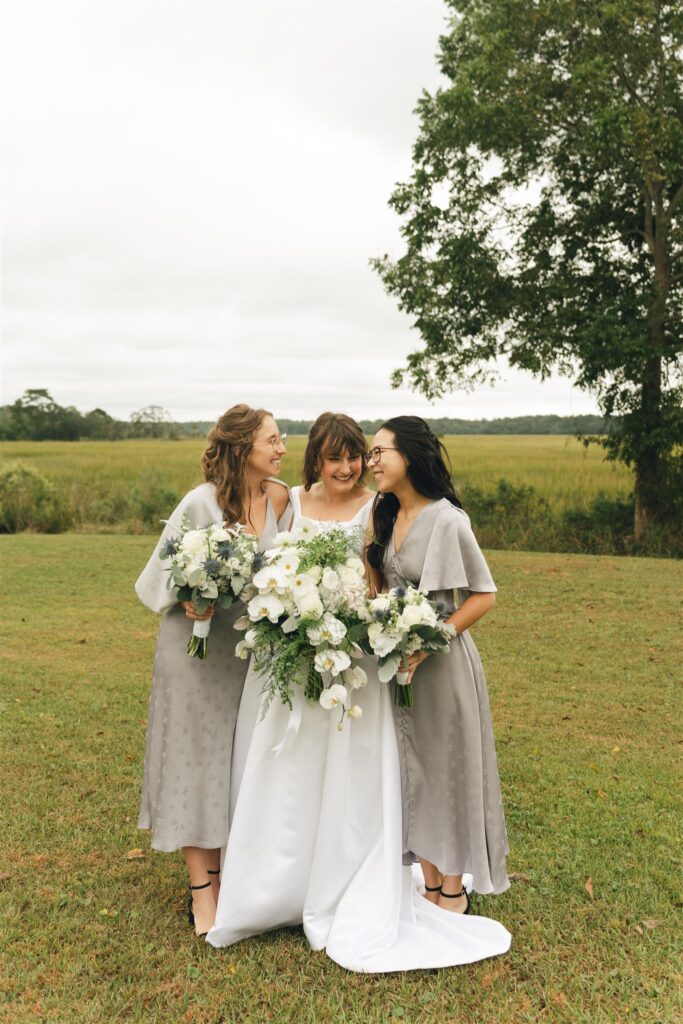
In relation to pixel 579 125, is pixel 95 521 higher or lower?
lower

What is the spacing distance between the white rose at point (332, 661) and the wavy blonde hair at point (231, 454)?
3.15ft

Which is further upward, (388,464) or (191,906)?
(388,464)

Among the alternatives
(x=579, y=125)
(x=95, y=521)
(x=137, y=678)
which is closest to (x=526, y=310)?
(x=579, y=125)

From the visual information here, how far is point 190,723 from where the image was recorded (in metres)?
4.27

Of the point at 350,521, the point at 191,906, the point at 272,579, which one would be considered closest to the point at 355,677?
the point at 272,579

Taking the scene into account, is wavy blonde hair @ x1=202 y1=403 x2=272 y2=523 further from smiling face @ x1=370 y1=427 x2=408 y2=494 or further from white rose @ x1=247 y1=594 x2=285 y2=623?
white rose @ x1=247 y1=594 x2=285 y2=623

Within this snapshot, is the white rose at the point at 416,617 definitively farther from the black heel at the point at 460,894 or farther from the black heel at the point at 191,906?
the black heel at the point at 191,906

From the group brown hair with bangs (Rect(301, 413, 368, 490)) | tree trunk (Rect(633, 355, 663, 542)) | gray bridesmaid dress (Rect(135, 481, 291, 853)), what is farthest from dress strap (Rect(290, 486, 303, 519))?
tree trunk (Rect(633, 355, 663, 542))

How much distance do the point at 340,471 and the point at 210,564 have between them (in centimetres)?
116

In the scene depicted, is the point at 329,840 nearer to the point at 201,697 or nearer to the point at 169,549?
the point at 201,697

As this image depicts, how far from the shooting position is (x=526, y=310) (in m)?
19.4

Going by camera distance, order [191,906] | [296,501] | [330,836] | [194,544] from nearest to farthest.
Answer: [194,544]
[330,836]
[191,906]
[296,501]

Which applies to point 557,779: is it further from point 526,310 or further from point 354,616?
point 526,310

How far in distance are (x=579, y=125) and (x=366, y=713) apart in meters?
17.0
